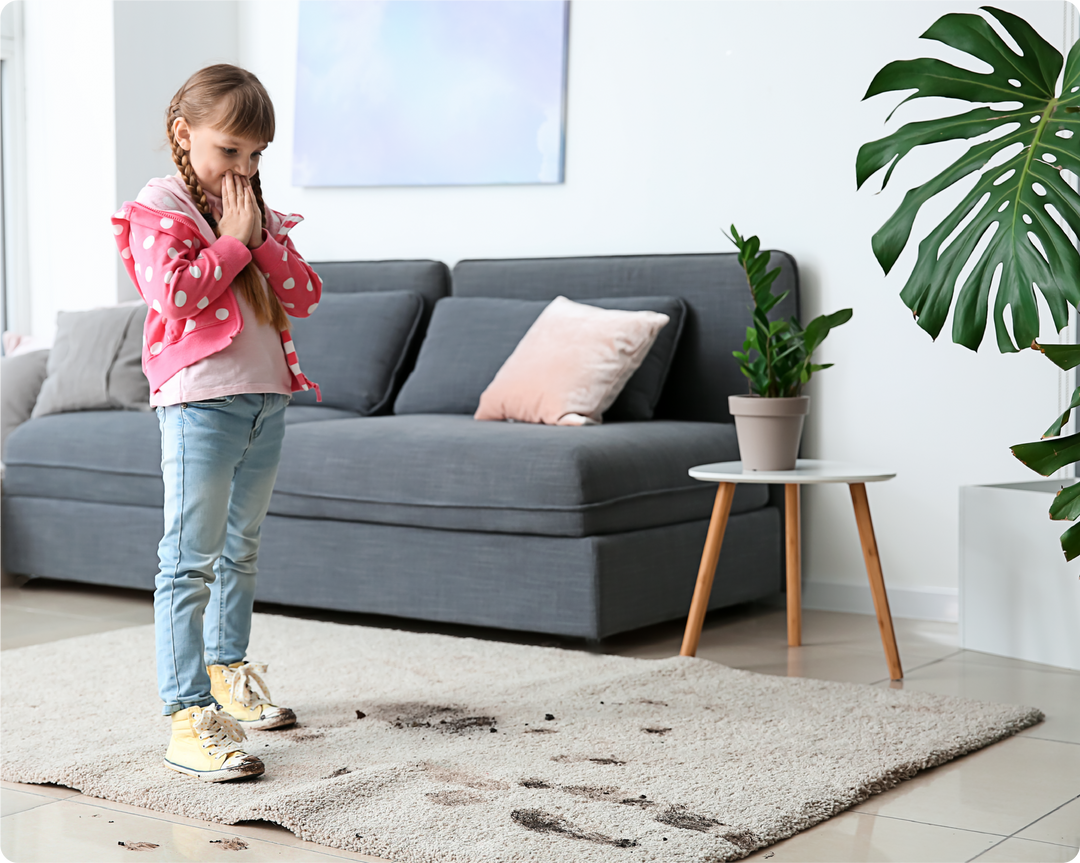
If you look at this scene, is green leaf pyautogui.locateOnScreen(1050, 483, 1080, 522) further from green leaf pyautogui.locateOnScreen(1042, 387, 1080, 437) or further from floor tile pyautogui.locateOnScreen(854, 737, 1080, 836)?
floor tile pyautogui.locateOnScreen(854, 737, 1080, 836)

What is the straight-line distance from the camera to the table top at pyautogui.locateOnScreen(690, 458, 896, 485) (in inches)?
109

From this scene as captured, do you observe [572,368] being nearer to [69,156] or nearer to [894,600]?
[894,600]

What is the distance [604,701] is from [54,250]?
323 centimetres

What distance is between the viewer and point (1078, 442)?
6.41ft

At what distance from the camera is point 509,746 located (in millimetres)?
2221

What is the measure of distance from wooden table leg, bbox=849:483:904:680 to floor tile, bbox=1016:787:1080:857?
0.86 metres

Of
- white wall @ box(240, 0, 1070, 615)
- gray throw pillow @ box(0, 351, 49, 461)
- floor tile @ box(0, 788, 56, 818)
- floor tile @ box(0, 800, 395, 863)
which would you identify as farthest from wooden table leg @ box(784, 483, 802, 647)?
gray throw pillow @ box(0, 351, 49, 461)

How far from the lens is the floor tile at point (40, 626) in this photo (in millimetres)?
3229

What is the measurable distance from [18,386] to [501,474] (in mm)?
1927

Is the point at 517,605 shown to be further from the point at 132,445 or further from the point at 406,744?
the point at 132,445

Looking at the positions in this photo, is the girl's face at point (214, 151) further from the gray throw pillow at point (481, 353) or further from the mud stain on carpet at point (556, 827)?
the gray throw pillow at point (481, 353)

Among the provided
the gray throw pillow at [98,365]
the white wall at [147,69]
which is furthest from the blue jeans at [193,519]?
the white wall at [147,69]

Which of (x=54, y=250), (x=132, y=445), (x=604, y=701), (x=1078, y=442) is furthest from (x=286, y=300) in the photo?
(x=54, y=250)

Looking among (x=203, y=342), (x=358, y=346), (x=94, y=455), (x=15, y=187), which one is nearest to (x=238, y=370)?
(x=203, y=342)
